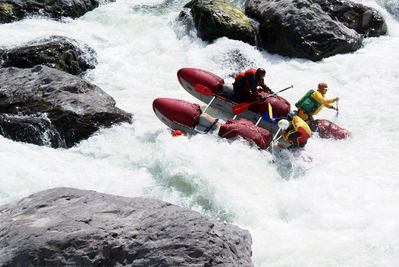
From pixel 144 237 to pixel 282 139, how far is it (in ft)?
14.0

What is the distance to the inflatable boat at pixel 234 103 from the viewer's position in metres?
6.87

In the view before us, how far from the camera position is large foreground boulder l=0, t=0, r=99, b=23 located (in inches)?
405

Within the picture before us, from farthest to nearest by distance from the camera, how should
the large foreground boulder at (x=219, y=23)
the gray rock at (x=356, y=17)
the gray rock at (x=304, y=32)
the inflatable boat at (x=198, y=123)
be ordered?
the gray rock at (x=356, y=17) → the large foreground boulder at (x=219, y=23) → the gray rock at (x=304, y=32) → the inflatable boat at (x=198, y=123)

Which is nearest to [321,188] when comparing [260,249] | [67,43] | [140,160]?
[260,249]

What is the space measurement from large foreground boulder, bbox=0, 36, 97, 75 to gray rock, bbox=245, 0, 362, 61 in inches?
210

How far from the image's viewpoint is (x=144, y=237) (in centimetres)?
273

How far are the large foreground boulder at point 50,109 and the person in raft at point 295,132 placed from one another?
9.81 feet

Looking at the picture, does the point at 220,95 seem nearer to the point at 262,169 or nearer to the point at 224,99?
the point at 224,99

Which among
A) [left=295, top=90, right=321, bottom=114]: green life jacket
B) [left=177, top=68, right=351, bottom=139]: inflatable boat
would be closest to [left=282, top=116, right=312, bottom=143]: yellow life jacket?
[left=177, top=68, right=351, bottom=139]: inflatable boat

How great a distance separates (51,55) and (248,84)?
4570 millimetres

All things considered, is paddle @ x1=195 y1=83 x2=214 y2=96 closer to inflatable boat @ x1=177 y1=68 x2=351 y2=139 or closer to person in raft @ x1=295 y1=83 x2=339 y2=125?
inflatable boat @ x1=177 y1=68 x2=351 y2=139

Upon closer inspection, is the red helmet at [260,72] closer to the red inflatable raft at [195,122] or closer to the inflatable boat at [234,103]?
the inflatable boat at [234,103]

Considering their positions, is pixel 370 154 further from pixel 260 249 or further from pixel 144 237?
pixel 144 237

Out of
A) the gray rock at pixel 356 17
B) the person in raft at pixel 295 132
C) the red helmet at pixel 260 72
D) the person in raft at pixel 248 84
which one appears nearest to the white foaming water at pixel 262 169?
the person in raft at pixel 295 132
